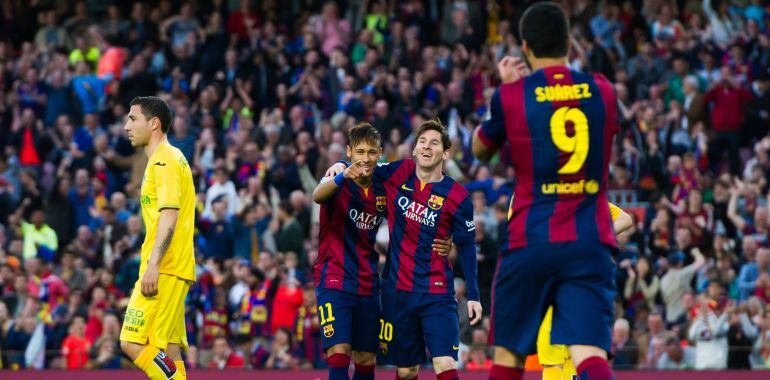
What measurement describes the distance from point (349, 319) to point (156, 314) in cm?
133

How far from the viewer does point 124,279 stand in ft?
57.4

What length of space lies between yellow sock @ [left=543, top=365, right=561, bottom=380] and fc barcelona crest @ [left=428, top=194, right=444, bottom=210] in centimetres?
143

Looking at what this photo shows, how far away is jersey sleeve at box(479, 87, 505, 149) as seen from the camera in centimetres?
670

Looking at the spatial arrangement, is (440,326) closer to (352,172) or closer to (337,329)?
(337,329)

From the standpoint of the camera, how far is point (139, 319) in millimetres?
9125

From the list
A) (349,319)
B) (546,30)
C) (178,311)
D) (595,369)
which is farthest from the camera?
(349,319)

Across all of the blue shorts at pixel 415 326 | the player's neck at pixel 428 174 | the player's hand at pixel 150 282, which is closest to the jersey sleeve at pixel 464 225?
the player's neck at pixel 428 174

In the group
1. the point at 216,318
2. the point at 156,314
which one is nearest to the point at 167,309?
the point at 156,314

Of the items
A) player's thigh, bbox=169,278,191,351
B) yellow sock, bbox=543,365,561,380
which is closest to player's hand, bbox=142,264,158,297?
player's thigh, bbox=169,278,191,351

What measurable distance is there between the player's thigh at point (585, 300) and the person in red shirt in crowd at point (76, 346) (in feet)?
33.2

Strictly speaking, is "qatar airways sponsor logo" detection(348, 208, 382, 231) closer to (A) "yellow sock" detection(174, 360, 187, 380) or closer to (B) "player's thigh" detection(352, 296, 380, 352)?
(B) "player's thigh" detection(352, 296, 380, 352)

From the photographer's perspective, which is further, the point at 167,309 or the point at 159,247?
the point at 167,309

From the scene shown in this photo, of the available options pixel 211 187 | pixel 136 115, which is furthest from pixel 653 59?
pixel 136 115

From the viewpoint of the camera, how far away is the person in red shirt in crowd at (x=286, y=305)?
1627 centimetres
